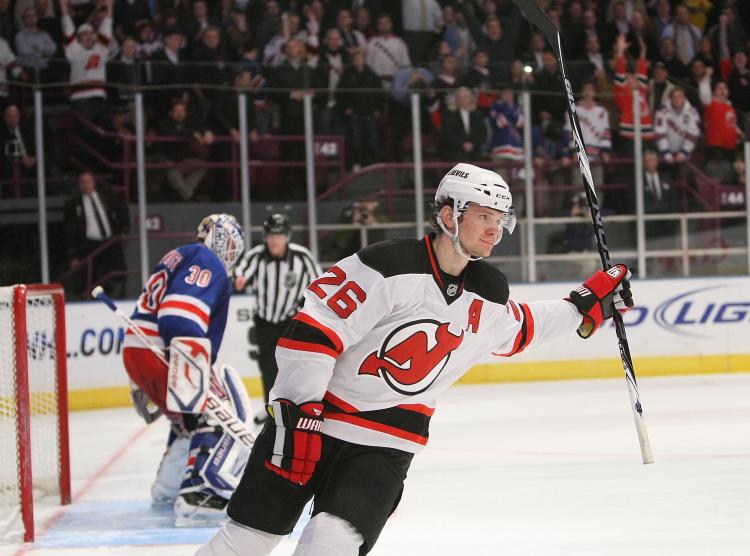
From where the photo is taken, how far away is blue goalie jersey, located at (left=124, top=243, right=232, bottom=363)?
4.43 meters

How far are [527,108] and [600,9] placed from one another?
262cm

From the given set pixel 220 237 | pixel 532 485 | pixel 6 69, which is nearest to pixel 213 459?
pixel 220 237

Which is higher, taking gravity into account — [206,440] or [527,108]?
[527,108]

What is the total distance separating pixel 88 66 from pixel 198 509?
16.4ft

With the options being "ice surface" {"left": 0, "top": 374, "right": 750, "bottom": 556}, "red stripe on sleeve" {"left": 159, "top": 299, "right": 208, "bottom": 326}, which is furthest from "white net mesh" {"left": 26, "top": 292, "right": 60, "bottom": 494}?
"red stripe on sleeve" {"left": 159, "top": 299, "right": 208, "bottom": 326}

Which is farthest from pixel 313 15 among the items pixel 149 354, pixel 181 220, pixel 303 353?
pixel 303 353

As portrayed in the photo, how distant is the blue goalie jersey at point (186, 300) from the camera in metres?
4.43

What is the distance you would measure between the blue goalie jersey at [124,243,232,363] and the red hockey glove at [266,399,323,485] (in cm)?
190

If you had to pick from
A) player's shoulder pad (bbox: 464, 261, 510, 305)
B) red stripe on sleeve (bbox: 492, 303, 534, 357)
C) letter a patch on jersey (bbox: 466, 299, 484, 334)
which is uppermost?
player's shoulder pad (bbox: 464, 261, 510, 305)

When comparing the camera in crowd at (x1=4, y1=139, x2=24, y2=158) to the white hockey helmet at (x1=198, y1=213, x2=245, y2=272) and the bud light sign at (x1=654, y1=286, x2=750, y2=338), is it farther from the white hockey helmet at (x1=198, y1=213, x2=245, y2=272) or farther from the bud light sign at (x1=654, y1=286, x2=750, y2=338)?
the bud light sign at (x1=654, y1=286, x2=750, y2=338)

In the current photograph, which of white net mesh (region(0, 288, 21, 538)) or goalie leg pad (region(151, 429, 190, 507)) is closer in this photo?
white net mesh (region(0, 288, 21, 538))

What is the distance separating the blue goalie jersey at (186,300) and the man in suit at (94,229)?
376 cm

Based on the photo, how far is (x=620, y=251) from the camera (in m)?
9.12

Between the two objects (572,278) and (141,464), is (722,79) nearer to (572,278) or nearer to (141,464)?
(572,278)
